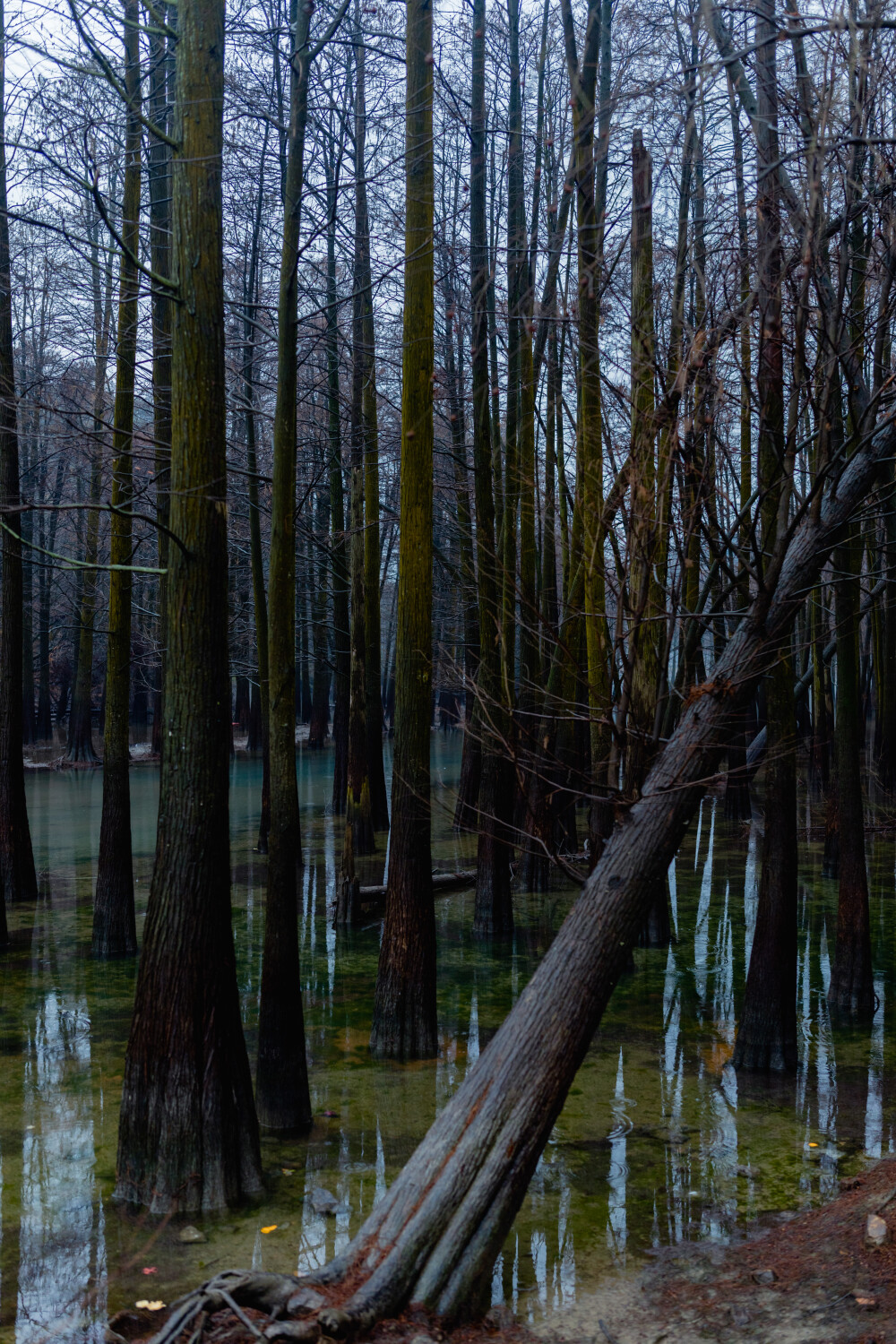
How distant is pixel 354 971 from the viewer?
11.7 m

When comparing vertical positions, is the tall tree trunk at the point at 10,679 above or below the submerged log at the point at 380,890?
above

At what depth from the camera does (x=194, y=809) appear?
6270 millimetres

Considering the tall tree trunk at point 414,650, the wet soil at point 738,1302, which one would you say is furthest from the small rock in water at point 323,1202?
the tall tree trunk at point 414,650

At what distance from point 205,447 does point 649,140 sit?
3.49m

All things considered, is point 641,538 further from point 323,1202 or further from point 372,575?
point 372,575

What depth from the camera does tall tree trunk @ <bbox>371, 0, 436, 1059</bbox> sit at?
8.70 meters

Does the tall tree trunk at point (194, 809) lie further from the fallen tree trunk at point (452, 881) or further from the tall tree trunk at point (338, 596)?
the tall tree trunk at point (338, 596)

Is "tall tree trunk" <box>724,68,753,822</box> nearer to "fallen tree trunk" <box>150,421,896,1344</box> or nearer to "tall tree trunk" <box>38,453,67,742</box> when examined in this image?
"fallen tree trunk" <box>150,421,896,1344</box>

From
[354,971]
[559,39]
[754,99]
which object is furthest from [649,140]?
[559,39]

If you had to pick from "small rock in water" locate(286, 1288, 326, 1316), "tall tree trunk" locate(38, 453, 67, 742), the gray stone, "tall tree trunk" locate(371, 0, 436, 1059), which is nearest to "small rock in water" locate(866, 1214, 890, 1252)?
"small rock in water" locate(286, 1288, 326, 1316)

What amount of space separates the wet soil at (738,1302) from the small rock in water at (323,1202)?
1.33 m

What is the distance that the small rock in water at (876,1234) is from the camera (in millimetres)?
4777

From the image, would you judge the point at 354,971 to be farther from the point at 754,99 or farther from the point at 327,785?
the point at 327,785

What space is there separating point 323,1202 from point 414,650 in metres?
4.14
